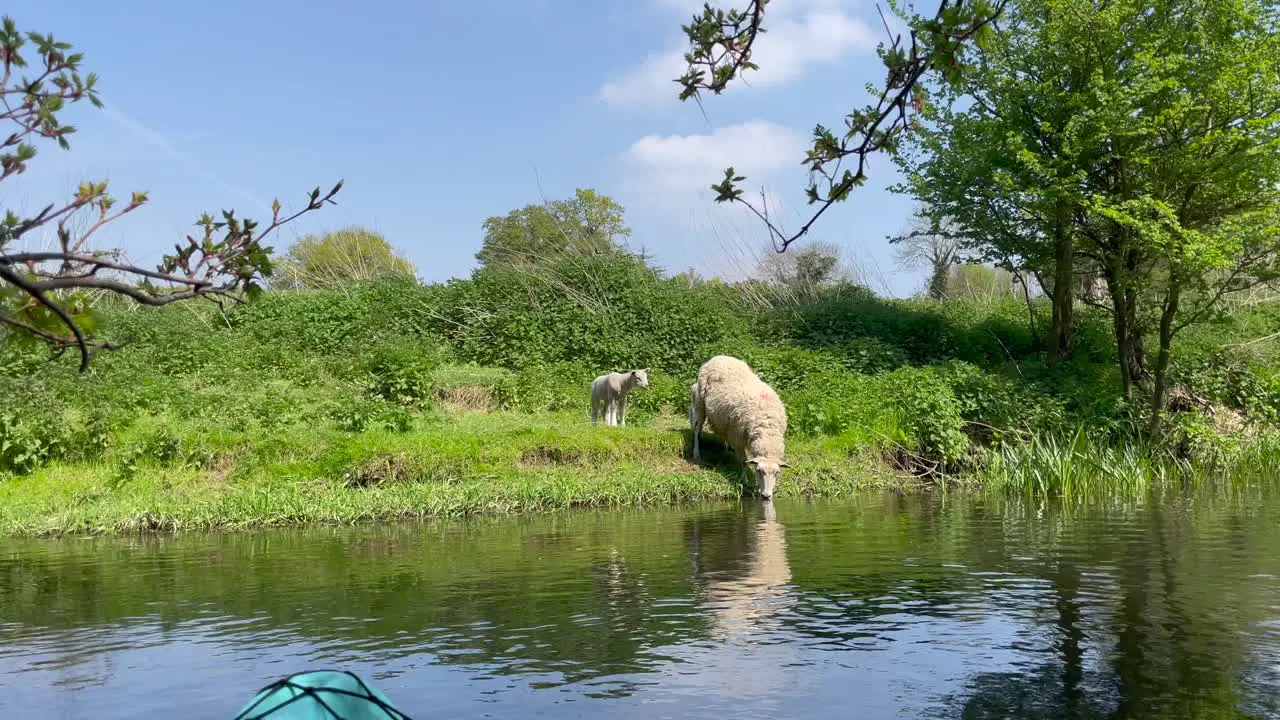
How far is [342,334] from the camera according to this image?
23.5 m

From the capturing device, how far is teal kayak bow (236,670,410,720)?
3.65 meters

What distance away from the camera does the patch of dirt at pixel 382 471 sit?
14.9m

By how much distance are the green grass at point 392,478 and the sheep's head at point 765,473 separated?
0.46 metres

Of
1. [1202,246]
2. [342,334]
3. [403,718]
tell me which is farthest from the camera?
[342,334]

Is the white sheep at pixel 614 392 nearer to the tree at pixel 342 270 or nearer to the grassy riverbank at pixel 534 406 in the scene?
the grassy riverbank at pixel 534 406

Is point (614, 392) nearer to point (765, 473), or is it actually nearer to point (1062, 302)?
point (765, 473)

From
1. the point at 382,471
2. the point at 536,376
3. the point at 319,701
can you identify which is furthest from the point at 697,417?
the point at 319,701

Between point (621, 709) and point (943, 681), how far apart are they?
1866 mm

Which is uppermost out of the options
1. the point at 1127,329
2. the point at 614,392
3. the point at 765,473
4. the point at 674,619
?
the point at 1127,329

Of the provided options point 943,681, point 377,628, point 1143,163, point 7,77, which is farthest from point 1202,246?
point 7,77

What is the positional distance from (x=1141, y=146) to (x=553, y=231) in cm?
1928

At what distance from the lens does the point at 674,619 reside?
7.58 m

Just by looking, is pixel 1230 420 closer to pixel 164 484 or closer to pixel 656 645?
pixel 656 645

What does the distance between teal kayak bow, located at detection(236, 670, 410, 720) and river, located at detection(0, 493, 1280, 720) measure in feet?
6.21
